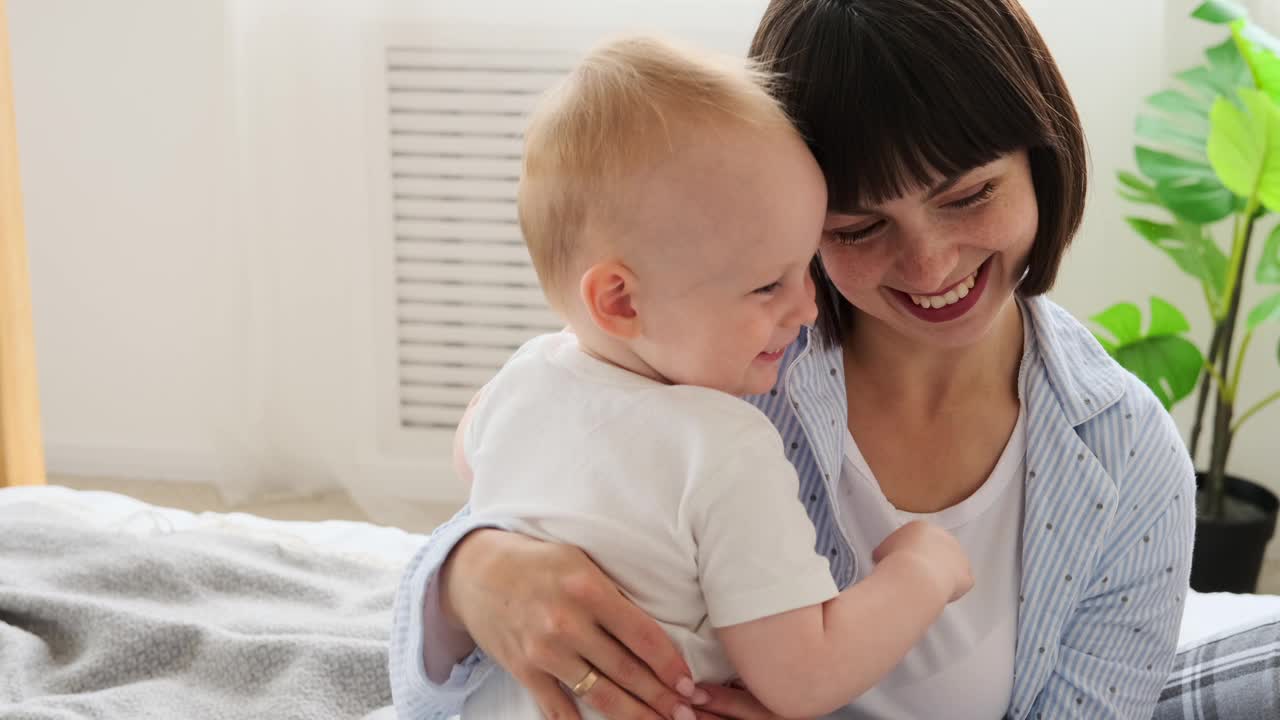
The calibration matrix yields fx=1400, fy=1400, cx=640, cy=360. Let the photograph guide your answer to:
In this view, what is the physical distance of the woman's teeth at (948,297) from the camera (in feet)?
3.83

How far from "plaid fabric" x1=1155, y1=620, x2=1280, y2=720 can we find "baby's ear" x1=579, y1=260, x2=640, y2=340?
77 cm

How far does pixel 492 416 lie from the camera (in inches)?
43.3

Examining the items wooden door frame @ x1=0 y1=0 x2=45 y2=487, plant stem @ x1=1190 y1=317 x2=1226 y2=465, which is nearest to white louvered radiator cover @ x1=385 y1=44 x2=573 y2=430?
wooden door frame @ x1=0 y1=0 x2=45 y2=487

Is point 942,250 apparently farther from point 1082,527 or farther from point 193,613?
point 193,613

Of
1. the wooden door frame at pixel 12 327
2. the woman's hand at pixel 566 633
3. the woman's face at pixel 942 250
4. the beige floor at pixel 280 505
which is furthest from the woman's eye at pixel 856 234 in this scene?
the beige floor at pixel 280 505

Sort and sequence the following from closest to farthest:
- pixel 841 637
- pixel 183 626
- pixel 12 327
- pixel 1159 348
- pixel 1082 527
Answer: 1. pixel 841 637
2. pixel 1082 527
3. pixel 183 626
4. pixel 12 327
5. pixel 1159 348

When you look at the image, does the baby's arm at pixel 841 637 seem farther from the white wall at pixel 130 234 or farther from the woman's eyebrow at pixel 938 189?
the white wall at pixel 130 234

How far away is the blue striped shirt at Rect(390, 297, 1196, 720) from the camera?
1220 mm

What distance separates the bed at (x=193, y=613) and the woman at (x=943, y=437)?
28cm

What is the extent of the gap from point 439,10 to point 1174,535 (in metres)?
2.21

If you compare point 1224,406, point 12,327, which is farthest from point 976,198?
point 1224,406

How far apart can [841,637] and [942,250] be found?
339mm

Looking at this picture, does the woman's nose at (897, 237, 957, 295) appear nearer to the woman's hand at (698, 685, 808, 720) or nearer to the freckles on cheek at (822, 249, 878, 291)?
the freckles on cheek at (822, 249, 878, 291)

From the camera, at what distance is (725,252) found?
974 millimetres
